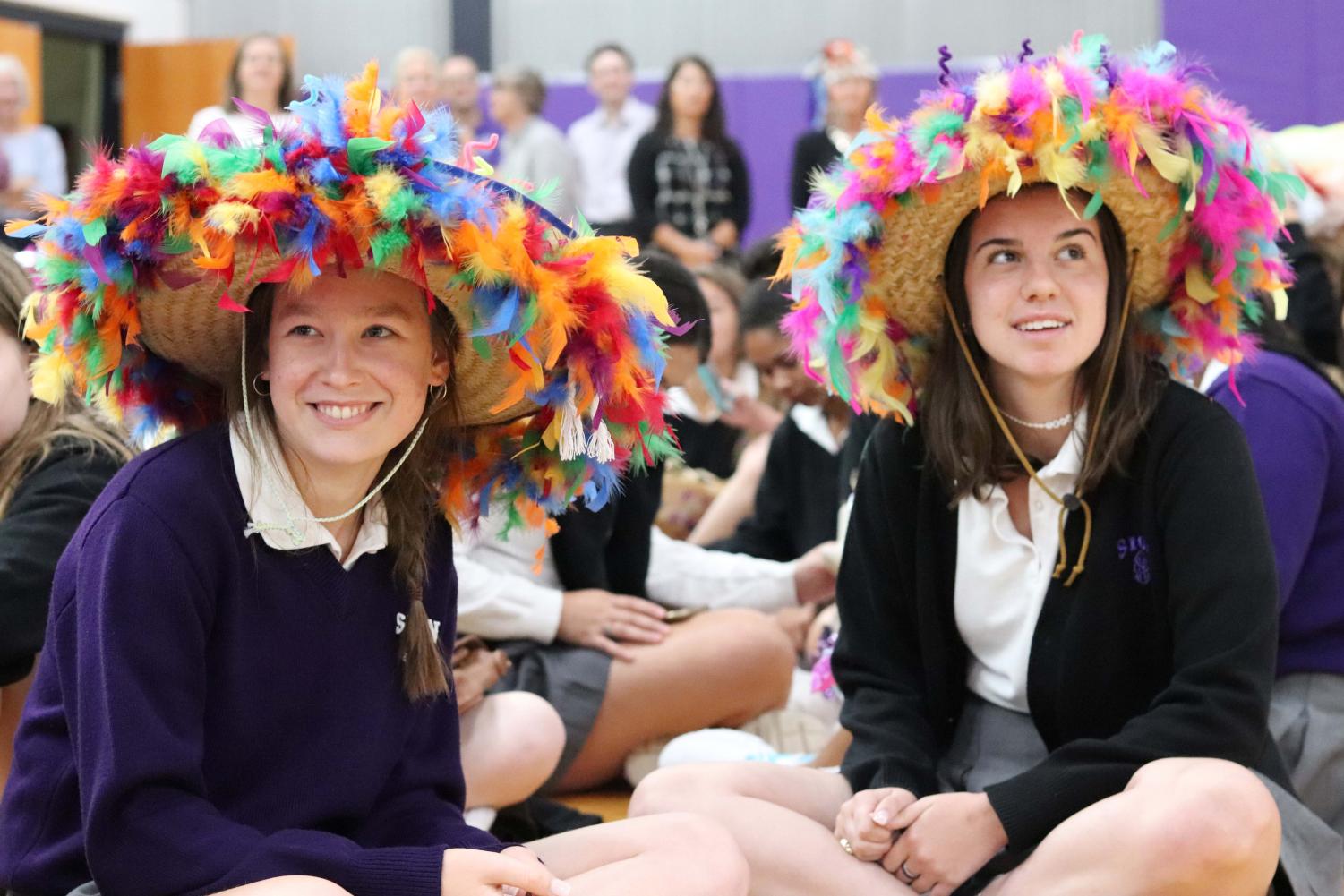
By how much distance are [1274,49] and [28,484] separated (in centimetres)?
743

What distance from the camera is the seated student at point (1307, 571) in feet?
8.47

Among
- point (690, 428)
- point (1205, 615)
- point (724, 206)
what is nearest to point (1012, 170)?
point (1205, 615)

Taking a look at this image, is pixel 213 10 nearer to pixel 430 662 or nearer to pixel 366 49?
pixel 366 49

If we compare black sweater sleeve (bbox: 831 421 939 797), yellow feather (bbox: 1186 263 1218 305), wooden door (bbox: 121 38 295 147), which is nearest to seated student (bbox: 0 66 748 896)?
black sweater sleeve (bbox: 831 421 939 797)

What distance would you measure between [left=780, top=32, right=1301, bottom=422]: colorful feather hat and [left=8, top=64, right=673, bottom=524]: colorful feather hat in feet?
1.57

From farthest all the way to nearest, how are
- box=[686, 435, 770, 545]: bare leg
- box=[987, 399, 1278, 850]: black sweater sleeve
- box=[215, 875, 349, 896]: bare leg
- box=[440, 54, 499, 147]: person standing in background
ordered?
box=[440, 54, 499, 147]: person standing in background → box=[686, 435, 770, 545]: bare leg → box=[987, 399, 1278, 850]: black sweater sleeve → box=[215, 875, 349, 896]: bare leg

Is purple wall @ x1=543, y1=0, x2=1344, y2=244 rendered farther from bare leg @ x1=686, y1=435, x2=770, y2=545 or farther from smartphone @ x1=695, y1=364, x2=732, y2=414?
bare leg @ x1=686, y1=435, x2=770, y2=545

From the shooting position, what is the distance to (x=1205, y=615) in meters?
2.27

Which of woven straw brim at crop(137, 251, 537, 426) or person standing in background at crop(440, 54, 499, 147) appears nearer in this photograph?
woven straw brim at crop(137, 251, 537, 426)

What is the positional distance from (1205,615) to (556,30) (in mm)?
10245

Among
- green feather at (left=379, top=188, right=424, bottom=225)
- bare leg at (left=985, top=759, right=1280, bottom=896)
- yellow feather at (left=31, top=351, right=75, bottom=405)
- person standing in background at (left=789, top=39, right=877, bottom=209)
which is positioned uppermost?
person standing in background at (left=789, top=39, right=877, bottom=209)

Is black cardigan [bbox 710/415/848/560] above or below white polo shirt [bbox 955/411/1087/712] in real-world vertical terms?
below

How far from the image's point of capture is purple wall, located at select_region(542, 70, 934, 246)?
1047 cm

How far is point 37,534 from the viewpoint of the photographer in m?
2.45
